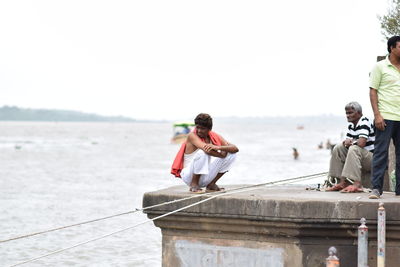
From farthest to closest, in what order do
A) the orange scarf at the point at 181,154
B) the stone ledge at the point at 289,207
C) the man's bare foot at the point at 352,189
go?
the orange scarf at the point at 181,154
the man's bare foot at the point at 352,189
the stone ledge at the point at 289,207

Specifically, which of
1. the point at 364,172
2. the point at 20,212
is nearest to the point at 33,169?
the point at 20,212

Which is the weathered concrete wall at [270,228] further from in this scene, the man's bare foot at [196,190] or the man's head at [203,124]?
the man's head at [203,124]

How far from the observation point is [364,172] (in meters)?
8.77

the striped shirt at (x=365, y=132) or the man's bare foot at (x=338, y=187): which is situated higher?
the striped shirt at (x=365, y=132)

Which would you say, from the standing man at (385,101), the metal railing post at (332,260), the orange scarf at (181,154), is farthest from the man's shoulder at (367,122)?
the metal railing post at (332,260)

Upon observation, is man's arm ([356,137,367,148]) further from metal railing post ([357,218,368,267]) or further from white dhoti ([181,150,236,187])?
metal railing post ([357,218,368,267])

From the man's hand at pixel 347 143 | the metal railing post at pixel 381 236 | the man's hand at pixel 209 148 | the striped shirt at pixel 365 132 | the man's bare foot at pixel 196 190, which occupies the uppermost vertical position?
the striped shirt at pixel 365 132

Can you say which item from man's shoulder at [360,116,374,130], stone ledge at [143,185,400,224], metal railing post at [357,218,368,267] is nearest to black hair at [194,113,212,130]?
stone ledge at [143,185,400,224]

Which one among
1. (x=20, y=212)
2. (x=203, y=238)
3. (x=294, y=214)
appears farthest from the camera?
(x=20, y=212)

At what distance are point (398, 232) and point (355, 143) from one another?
1.56 metres

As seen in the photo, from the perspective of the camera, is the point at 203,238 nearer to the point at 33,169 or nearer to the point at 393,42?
the point at 393,42

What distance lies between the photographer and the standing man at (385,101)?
7.88 meters

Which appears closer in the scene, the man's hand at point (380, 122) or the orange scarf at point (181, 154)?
the man's hand at point (380, 122)

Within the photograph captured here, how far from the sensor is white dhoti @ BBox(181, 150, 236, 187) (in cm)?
814
